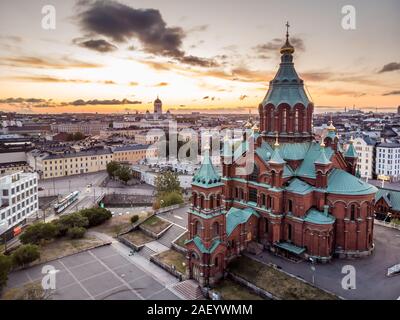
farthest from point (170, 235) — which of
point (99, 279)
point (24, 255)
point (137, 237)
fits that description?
point (24, 255)

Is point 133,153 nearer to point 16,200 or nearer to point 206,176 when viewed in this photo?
point 16,200

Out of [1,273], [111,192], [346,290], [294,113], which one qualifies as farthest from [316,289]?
[111,192]

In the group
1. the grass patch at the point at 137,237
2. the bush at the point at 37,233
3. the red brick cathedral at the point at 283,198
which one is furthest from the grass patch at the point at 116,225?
the red brick cathedral at the point at 283,198

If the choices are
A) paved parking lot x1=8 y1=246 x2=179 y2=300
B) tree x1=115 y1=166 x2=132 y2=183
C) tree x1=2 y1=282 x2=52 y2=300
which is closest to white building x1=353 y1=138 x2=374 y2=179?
tree x1=115 y1=166 x2=132 y2=183

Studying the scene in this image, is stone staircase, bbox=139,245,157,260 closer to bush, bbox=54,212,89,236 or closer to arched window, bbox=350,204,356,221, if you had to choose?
bush, bbox=54,212,89,236

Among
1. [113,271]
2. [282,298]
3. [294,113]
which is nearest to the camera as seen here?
[282,298]

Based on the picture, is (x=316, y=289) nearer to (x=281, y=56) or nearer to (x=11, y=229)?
(x=281, y=56)
